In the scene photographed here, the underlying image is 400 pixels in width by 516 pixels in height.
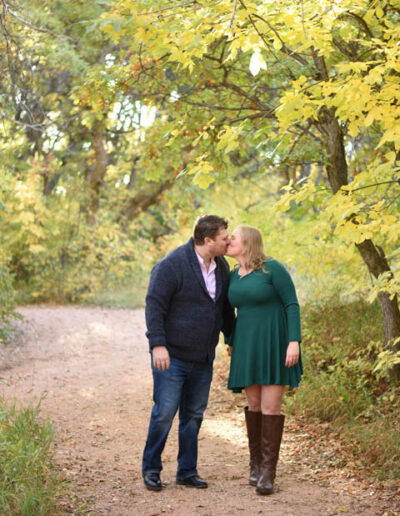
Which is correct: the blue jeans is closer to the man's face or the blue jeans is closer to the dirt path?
the dirt path

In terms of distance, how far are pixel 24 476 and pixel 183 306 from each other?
1379mm

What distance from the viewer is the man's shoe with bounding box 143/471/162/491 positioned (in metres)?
4.29

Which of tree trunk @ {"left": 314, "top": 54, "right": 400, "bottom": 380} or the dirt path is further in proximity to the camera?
tree trunk @ {"left": 314, "top": 54, "right": 400, "bottom": 380}

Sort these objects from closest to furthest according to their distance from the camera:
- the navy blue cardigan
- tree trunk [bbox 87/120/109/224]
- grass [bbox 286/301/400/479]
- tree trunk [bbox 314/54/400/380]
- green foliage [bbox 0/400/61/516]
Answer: green foliage [bbox 0/400/61/516] < the navy blue cardigan < grass [bbox 286/301/400/479] < tree trunk [bbox 314/54/400/380] < tree trunk [bbox 87/120/109/224]

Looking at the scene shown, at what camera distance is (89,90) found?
6.15 meters

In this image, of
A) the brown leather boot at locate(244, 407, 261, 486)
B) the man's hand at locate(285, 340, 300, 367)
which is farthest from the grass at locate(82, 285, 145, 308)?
the man's hand at locate(285, 340, 300, 367)

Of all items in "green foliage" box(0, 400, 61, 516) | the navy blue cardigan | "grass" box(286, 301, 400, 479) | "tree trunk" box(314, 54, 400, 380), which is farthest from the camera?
"tree trunk" box(314, 54, 400, 380)

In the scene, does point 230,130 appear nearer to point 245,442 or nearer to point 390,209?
point 390,209

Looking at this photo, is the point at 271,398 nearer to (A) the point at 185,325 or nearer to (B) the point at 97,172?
(A) the point at 185,325

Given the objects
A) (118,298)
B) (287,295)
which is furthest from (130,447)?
(118,298)

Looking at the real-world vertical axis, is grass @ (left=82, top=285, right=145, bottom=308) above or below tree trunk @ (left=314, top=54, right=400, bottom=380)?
below

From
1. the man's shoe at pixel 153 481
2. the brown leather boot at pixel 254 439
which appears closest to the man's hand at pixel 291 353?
the brown leather boot at pixel 254 439

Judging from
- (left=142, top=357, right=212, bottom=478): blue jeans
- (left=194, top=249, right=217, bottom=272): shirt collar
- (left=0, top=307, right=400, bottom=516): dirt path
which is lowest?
(left=0, top=307, right=400, bottom=516): dirt path

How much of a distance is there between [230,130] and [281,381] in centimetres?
195
